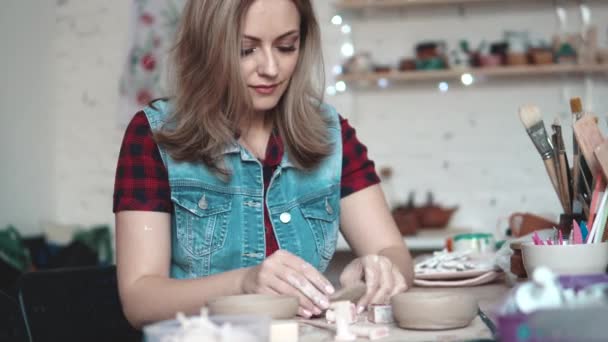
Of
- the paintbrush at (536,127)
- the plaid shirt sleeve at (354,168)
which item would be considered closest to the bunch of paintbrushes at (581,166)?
the paintbrush at (536,127)

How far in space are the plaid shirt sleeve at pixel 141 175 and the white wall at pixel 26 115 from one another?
6.86 feet

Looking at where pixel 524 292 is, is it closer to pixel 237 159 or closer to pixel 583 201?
pixel 583 201

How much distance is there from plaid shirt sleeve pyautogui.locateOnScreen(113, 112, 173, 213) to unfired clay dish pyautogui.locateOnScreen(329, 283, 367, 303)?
0.46m

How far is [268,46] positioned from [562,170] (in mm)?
619

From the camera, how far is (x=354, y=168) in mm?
1749

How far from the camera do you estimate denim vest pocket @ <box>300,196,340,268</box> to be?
1.67 m

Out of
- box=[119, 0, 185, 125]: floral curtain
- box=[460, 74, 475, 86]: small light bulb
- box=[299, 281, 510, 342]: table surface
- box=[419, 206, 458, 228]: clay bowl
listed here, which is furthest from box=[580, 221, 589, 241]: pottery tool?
box=[119, 0, 185, 125]: floral curtain

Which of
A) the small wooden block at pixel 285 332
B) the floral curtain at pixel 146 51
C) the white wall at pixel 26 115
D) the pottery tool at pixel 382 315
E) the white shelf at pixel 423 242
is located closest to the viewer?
the small wooden block at pixel 285 332

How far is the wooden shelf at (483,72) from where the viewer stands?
3.61m

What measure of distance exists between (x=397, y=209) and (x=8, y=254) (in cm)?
178

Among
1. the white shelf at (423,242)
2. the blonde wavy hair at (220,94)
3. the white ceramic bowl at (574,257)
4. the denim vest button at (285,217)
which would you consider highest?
the blonde wavy hair at (220,94)

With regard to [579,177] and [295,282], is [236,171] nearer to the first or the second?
[295,282]

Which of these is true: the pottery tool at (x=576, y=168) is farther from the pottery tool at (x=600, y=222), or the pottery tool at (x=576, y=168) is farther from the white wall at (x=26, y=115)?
the white wall at (x=26, y=115)

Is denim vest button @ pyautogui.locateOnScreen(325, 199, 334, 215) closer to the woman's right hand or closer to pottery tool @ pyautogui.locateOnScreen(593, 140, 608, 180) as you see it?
the woman's right hand
